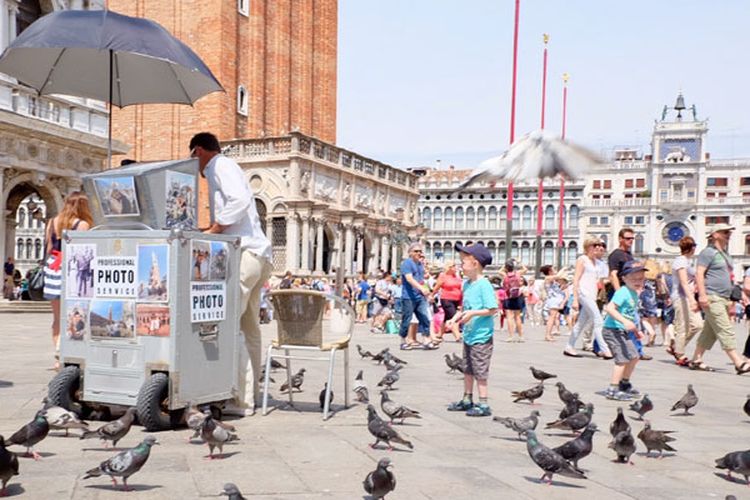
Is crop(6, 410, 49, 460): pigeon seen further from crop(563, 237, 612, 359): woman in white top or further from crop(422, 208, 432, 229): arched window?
crop(422, 208, 432, 229): arched window

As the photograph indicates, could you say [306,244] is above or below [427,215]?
below

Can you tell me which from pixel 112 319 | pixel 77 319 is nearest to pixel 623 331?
pixel 112 319

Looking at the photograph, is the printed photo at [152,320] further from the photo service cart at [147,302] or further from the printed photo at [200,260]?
the printed photo at [200,260]

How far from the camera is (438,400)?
7.38 metres

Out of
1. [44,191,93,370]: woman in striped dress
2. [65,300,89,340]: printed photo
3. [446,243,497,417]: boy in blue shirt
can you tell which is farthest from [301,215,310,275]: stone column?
[65,300,89,340]: printed photo

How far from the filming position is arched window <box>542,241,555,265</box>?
3612 inches

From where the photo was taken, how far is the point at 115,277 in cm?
561

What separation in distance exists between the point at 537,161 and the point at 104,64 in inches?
158

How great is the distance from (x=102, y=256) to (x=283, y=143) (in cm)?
2640

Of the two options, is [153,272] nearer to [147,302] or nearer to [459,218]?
[147,302]

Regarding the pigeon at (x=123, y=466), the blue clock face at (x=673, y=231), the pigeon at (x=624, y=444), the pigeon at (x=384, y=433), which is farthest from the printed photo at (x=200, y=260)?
the blue clock face at (x=673, y=231)

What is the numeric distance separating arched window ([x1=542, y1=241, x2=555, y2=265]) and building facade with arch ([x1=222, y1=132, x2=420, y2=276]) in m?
55.3

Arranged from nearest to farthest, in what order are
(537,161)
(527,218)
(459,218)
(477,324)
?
(537,161) → (477,324) → (527,218) → (459,218)

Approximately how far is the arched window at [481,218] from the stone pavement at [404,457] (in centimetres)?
8799
